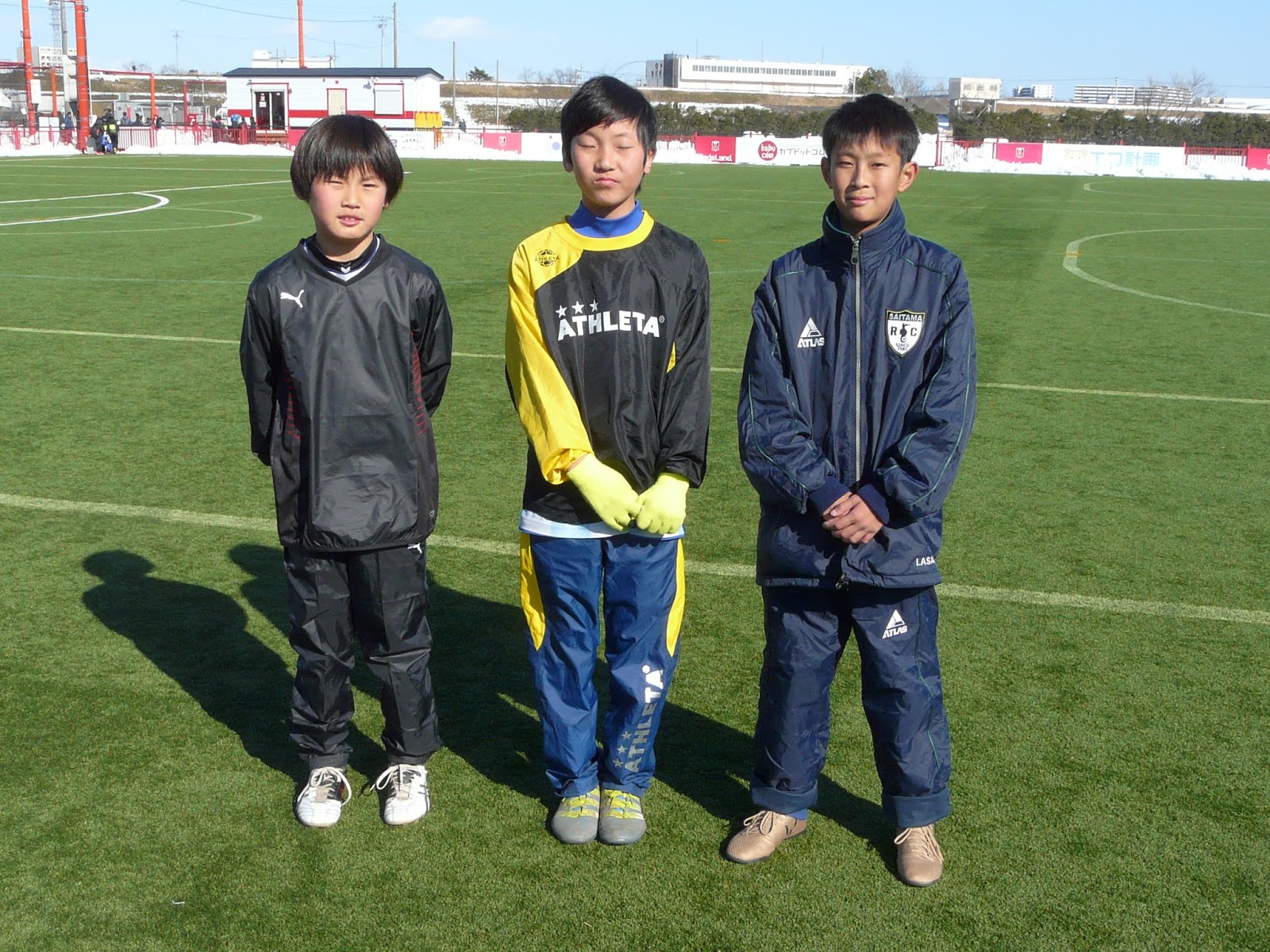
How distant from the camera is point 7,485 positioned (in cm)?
558

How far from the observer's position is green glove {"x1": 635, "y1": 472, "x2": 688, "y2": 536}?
281 centimetres

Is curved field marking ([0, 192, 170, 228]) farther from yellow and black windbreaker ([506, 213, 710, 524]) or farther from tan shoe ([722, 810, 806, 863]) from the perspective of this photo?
tan shoe ([722, 810, 806, 863])

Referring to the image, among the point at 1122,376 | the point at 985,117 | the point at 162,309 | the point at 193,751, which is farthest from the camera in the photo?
the point at 985,117

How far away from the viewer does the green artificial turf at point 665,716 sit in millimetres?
2723

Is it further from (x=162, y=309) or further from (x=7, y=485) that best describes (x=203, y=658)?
(x=162, y=309)

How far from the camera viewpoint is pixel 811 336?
2805 millimetres

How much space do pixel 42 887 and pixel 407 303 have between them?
1534 millimetres

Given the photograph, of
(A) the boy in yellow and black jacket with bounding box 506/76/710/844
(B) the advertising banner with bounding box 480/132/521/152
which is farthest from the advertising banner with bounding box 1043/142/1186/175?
(A) the boy in yellow and black jacket with bounding box 506/76/710/844

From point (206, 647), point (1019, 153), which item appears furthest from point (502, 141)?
point (206, 647)

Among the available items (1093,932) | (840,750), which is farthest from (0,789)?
(1093,932)

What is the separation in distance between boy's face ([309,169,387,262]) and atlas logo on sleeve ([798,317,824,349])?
3.24 feet

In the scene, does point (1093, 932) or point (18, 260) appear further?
point (18, 260)

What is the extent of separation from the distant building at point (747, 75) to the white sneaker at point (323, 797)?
123701mm

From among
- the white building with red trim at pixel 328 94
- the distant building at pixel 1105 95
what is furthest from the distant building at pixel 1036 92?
the white building with red trim at pixel 328 94
